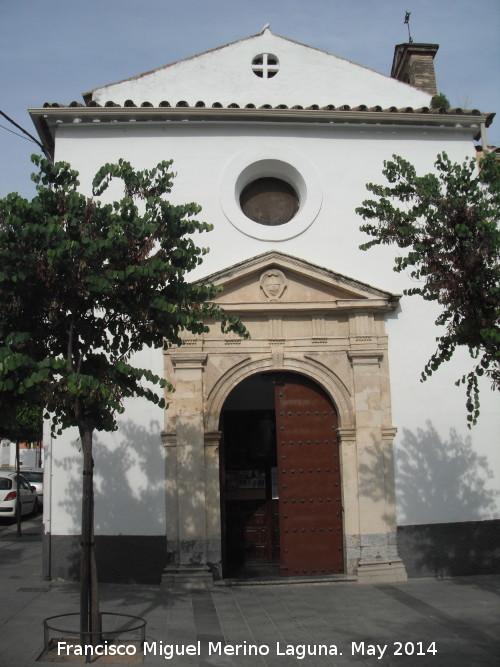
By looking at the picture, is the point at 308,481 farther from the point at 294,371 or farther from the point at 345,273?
the point at 345,273

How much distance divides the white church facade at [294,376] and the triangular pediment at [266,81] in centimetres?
10

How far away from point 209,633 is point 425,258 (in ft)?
14.8

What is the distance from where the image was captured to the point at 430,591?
9.12 metres

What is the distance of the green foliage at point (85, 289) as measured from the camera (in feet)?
20.6

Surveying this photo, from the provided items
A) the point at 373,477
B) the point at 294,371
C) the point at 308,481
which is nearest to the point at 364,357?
the point at 294,371

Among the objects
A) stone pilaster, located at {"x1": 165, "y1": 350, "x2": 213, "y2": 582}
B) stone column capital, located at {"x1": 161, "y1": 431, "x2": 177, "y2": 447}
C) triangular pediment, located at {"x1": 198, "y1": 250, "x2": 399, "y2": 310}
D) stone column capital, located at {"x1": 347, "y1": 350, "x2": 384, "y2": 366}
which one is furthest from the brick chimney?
stone column capital, located at {"x1": 161, "y1": 431, "x2": 177, "y2": 447}

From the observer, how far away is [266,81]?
459 inches

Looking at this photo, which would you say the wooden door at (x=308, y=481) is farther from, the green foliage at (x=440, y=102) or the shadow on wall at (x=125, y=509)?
the green foliage at (x=440, y=102)

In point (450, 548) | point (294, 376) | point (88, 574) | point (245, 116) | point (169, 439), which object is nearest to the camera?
point (88, 574)

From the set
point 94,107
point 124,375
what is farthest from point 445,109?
point 124,375

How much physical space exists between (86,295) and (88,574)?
8.51 ft

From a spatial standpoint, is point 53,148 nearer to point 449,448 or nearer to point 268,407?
point 268,407

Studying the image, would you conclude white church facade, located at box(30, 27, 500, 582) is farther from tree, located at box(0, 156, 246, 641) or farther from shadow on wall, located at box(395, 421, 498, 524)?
tree, located at box(0, 156, 246, 641)

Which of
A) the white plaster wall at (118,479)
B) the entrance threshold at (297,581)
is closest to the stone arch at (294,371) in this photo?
the white plaster wall at (118,479)
